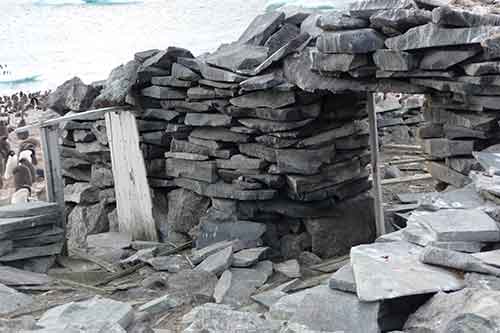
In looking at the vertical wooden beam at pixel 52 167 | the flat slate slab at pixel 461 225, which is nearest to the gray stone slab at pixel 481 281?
the flat slate slab at pixel 461 225

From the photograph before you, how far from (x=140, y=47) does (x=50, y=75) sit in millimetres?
3011

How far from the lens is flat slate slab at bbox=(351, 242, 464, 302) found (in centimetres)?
357

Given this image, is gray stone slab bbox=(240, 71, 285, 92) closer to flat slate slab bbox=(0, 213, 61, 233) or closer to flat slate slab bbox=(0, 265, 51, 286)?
flat slate slab bbox=(0, 213, 61, 233)

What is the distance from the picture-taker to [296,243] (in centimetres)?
843

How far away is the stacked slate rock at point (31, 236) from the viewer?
788 centimetres

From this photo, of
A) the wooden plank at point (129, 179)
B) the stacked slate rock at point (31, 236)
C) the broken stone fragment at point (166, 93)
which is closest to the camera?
the stacked slate rock at point (31, 236)

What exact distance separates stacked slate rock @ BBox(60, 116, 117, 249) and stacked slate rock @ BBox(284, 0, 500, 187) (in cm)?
415

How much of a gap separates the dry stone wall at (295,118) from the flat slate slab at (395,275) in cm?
198

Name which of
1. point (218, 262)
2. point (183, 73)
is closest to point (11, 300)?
point (218, 262)

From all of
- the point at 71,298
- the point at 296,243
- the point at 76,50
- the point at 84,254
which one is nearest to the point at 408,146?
the point at 296,243

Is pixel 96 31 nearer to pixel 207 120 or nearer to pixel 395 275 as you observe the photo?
pixel 207 120

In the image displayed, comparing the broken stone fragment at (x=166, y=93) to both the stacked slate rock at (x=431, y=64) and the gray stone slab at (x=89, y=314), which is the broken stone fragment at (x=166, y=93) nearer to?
the stacked slate rock at (x=431, y=64)

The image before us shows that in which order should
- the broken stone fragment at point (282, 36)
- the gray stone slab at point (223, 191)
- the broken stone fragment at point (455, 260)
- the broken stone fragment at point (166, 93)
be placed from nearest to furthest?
the broken stone fragment at point (455, 260), the broken stone fragment at point (282, 36), the gray stone slab at point (223, 191), the broken stone fragment at point (166, 93)

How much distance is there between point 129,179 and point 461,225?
6.25m
